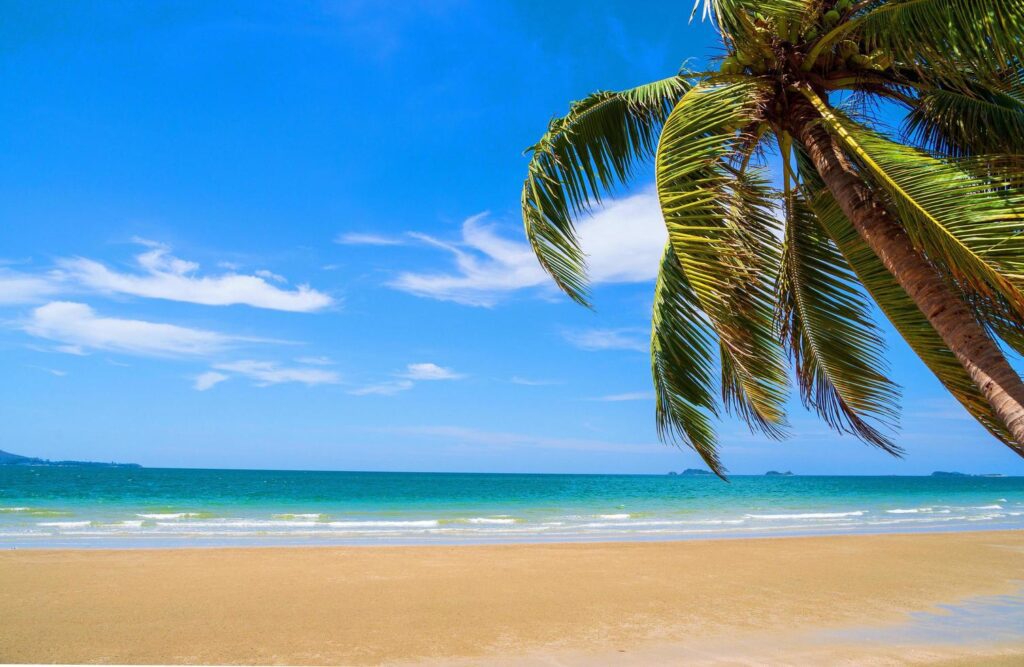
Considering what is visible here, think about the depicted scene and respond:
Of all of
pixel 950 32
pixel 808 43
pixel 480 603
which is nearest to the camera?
pixel 950 32

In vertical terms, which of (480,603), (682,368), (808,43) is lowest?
(480,603)

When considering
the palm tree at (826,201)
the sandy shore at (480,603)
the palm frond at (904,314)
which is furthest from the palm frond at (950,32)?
the sandy shore at (480,603)

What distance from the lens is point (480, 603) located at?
771 centimetres

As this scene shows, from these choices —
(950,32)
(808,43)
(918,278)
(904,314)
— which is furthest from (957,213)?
(808,43)

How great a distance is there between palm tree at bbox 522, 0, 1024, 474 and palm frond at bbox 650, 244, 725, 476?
0.05 feet

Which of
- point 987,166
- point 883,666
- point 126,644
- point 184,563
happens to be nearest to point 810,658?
point 883,666

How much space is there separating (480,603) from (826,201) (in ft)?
18.5

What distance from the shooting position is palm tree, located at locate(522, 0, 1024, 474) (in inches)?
121

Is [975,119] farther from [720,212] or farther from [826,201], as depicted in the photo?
[720,212]

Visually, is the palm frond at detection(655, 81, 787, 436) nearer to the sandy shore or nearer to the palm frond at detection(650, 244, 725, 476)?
the palm frond at detection(650, 244, 725, 476)

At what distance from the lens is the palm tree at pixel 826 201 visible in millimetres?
3084

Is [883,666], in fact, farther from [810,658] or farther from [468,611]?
[468,611]

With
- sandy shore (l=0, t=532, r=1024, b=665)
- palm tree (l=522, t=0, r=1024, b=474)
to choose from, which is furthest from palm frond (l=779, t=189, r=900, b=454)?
sandy shore (l=0, t=532, r=1024, b=665)

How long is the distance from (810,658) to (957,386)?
10.1 feet
